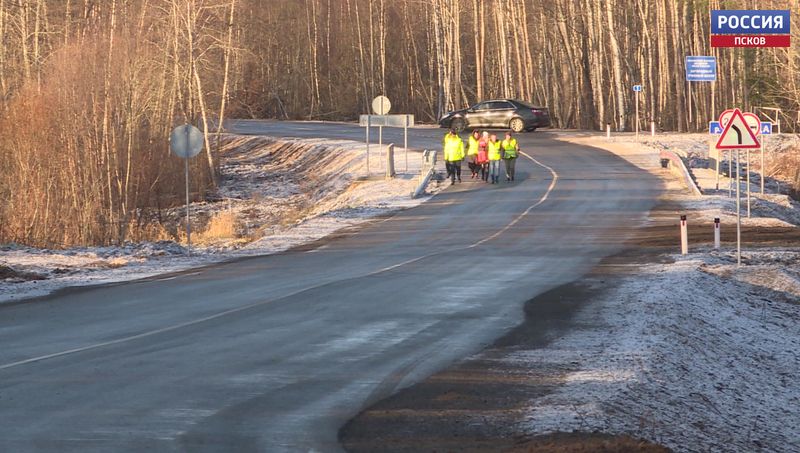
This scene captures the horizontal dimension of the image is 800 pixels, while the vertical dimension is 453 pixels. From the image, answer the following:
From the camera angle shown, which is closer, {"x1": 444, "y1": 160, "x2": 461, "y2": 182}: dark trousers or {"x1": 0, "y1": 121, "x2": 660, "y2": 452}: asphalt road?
{"x1": 0, "y1": 121, "x2": 660, "y2": 452}: asphalt road

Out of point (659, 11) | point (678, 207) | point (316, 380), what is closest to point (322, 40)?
point (659, 11)

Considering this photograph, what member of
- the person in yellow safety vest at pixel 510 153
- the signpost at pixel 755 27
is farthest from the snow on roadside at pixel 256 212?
the signpost at pixel 755 27

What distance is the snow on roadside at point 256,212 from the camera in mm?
22828

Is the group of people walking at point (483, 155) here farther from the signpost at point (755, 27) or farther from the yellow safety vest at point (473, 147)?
the signpost at point (755, 27)

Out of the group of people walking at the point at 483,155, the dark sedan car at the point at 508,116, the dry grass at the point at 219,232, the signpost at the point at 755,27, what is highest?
the signpost at the point at 755,27

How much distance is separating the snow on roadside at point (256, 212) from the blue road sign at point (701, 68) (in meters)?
10.5

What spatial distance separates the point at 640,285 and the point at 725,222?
12138 millimetres

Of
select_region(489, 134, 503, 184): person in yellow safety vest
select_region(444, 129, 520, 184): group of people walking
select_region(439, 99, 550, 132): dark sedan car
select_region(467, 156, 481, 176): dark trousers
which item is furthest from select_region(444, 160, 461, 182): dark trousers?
select_region(439, 99, 550, 132): dark sedan car

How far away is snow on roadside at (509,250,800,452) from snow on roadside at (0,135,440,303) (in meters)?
8.80

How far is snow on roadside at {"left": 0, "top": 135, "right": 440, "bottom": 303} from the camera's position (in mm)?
22828

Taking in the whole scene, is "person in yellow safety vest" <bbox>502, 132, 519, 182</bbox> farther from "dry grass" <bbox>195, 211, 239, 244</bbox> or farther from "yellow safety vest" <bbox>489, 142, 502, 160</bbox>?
"dry grass" <bbox>195, 211, 239, 244</bbox>

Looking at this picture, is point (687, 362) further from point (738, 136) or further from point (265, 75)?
point (265, 75)

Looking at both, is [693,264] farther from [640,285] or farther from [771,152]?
[771,152]

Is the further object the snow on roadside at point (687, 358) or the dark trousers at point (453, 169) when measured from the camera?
the dark trousers at point (453, 169)
